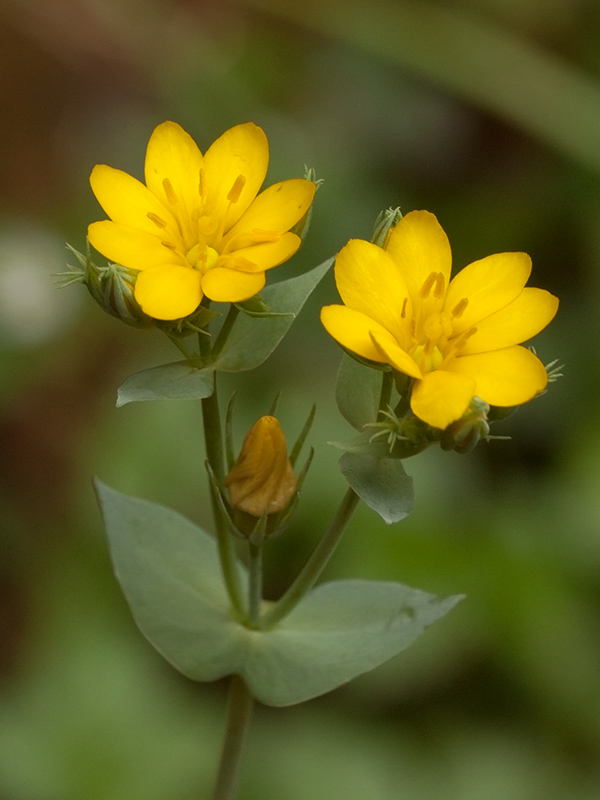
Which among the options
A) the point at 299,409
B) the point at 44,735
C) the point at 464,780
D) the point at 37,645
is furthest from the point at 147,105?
the point at 464,780

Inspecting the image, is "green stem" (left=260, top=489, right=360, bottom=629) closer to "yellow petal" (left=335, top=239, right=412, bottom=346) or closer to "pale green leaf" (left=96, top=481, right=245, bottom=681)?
"pale green leaf" (left=96, top=481, right=245, bottom=681)

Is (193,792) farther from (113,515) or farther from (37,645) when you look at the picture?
(113,515)

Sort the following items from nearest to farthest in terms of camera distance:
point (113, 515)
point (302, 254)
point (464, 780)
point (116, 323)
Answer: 1. point (113, 515)
2. point (464, 780)
3. point (302, 254)
4. point (116, 323)

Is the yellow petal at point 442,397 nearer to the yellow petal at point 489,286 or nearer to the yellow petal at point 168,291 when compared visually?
the yellow petal at point 489,286

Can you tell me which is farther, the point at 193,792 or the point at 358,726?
the point at 358,726

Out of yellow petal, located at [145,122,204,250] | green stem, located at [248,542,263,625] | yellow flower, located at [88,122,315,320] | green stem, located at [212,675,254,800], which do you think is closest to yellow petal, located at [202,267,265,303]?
yellow flower, located at [88,122,315,320]

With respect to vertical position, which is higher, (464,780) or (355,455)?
(355,455)

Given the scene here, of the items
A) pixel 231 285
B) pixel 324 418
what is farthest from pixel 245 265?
pixel 324 418
